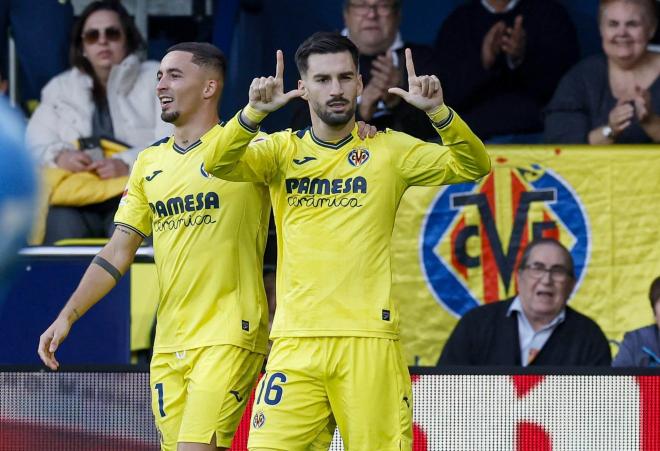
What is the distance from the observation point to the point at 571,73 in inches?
373

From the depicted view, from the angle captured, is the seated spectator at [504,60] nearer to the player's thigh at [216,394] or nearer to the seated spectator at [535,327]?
the seated spectator at [535,327]

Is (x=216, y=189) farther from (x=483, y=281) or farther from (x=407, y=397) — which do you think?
(x=483, y=281)

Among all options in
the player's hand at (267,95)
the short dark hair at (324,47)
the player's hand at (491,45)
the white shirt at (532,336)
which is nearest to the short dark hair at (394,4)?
the player's hand at (491,45)

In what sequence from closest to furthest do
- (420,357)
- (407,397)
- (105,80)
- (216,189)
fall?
(407,397) < (216,189) < (420,357) < (105,80)

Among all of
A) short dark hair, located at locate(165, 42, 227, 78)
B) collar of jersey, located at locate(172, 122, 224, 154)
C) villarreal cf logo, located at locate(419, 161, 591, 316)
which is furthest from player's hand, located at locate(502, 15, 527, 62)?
collar of jersey, located at locate(172, 122, 224, 154)

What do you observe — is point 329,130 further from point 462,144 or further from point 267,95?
point 462,144

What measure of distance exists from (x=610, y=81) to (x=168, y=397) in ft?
13.7

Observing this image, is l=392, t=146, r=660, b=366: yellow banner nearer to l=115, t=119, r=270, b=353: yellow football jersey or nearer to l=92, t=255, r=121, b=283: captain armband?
l=115, t=119, r=270, b=353: yellow football jersey

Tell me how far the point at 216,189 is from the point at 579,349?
2767mm

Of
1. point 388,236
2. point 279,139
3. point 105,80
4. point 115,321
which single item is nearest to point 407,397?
point 388,236

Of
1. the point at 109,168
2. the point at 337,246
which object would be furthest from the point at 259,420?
the point at 109,168

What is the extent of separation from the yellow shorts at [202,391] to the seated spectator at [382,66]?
302 cm

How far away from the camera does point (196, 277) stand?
21.4ft

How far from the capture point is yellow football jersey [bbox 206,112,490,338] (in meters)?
6.04
